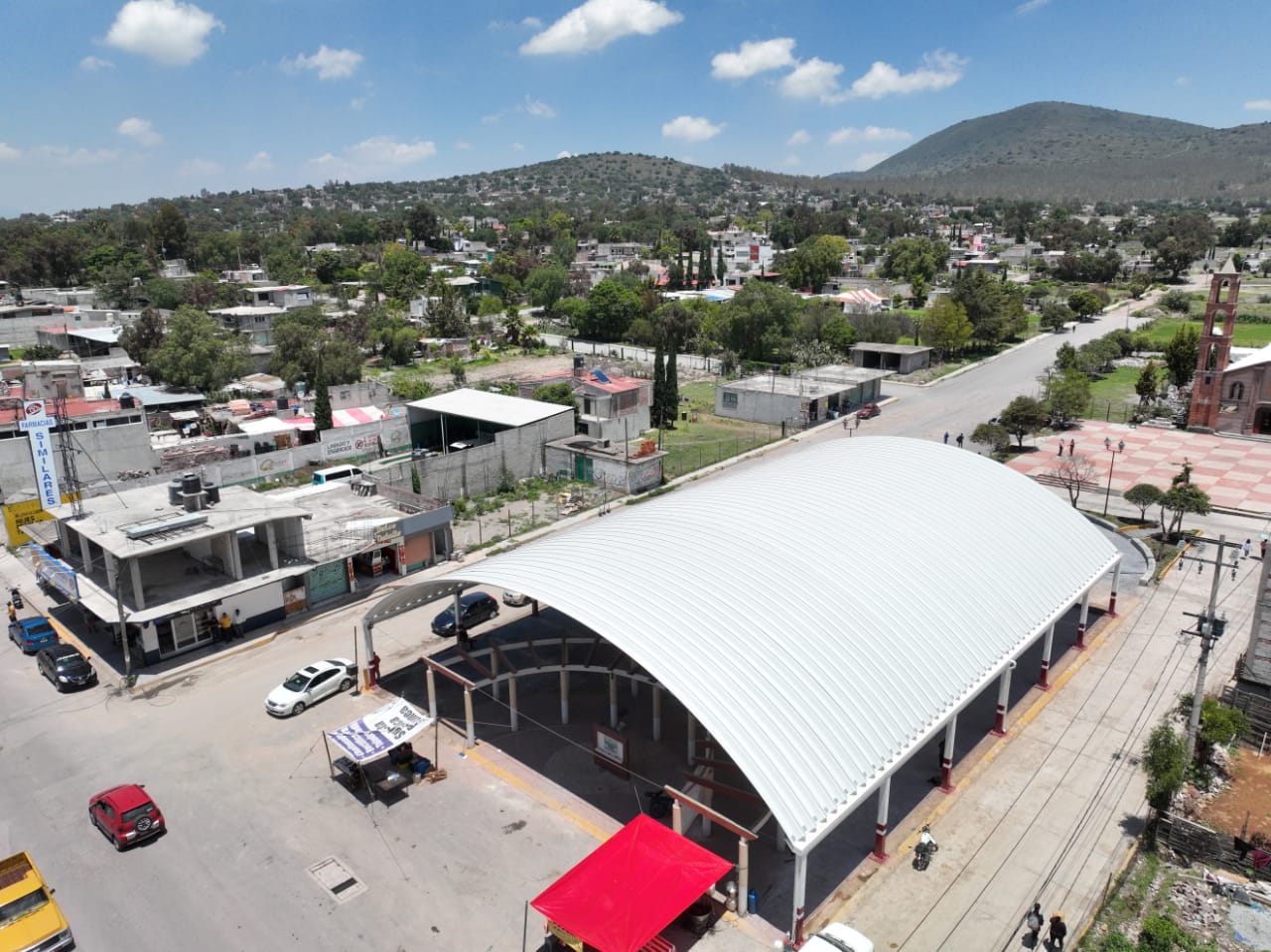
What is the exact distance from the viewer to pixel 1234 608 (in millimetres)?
30688

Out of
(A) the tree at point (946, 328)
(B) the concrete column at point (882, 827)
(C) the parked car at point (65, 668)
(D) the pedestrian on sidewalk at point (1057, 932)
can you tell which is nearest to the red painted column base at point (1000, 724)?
(B) the concrete column at point (882, 827)

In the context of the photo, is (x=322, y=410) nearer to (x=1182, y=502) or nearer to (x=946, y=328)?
(x=1182, y=502)

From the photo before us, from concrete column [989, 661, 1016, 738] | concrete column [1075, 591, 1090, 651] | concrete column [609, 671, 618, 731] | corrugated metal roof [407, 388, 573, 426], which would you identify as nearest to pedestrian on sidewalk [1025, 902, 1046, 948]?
concrete column [989, 661, 1016, 738]

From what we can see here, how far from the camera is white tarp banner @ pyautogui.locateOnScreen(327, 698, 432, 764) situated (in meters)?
20.2

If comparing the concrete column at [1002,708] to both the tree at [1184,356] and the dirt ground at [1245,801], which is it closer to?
the dirt ground at [1245,801]

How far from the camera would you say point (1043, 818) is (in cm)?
1969

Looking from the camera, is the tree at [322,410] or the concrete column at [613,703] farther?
the tree at [322,410]

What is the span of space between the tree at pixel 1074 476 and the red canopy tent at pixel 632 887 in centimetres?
3388

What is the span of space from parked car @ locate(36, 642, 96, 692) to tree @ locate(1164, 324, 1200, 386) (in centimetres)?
7234

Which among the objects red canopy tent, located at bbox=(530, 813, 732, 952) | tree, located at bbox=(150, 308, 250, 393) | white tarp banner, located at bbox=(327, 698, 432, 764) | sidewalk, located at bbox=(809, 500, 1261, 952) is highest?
tree, located at bbox=(150, 308, 250, 393)

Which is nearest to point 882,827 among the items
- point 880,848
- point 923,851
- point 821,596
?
point 880,848

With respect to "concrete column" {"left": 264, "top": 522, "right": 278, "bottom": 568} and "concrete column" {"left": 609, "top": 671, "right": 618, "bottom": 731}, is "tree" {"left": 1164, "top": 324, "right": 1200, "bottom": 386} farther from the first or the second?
"concrete column" {"left": 264, "top": 522, "right": 278, "bottom": 568}

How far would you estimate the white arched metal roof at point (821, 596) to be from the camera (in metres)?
17.0

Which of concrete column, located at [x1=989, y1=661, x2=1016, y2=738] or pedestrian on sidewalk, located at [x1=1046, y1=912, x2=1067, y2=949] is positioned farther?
concrete column, located at [x1=989, y1=661, x2=1016, y2=738]
